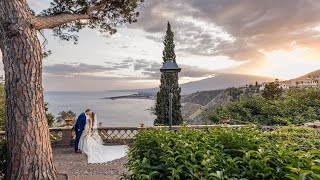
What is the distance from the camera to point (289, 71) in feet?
47.8

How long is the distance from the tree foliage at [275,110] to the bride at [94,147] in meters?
6.69

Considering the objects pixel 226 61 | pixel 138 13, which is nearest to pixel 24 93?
pixel 138 13

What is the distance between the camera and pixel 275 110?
1402 centimetres

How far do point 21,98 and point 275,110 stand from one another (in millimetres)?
12479

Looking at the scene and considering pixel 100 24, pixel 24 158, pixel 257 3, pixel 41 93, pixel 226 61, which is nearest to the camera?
pixel 24 158

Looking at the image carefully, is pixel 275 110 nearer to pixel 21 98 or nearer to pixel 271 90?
pixel 271 90

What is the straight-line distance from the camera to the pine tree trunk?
508cm

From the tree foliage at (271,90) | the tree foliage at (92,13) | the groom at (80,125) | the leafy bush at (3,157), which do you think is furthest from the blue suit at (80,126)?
the tree foliage at (271,90)

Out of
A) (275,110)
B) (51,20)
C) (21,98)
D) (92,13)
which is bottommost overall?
(275,110)

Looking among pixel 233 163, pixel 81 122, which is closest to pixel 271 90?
pixel 81 122

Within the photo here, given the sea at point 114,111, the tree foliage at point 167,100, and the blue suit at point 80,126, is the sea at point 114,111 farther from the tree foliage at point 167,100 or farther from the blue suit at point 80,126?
the blue suit at point 80,126

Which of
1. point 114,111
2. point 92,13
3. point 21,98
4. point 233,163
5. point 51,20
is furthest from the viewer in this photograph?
point 114,111

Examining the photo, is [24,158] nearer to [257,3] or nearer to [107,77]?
[257,3]

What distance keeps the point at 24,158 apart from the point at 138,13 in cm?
610
